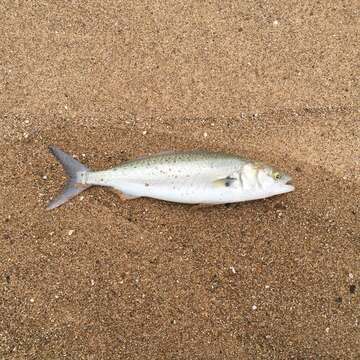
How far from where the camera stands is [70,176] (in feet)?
14.0

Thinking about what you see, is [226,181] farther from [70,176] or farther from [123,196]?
[70,176]

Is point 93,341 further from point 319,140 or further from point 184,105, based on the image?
point 319,140

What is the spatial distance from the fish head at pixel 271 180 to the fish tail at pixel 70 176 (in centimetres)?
183

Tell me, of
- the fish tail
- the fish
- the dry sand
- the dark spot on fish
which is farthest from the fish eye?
the fish tail

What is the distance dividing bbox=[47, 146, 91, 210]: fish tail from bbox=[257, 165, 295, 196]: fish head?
183cm

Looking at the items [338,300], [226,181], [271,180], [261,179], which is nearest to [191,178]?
[226,181]

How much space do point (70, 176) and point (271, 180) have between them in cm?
211

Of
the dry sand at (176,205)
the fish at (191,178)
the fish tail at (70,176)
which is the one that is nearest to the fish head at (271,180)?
the fish at (191,178)

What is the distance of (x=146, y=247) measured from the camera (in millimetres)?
4262

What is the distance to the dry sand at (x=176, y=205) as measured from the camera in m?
4.13

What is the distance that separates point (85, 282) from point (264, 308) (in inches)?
74.3

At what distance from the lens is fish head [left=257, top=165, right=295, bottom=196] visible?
13.4 feet

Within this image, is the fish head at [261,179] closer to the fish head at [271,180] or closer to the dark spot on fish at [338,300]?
the fish head at [271,180]

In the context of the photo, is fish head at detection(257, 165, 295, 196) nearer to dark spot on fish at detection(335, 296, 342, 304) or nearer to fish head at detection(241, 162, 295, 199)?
fish head at detection(241, 162, 295, 199)
